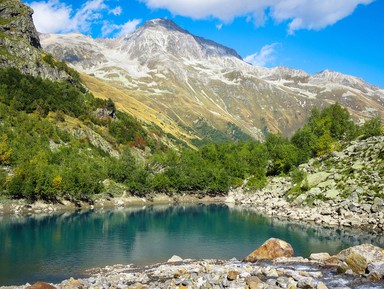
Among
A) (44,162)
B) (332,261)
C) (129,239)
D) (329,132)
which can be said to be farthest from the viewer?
(329,132)

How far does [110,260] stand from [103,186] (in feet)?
252

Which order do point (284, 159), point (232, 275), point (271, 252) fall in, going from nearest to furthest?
point (232, 275) < point (271, 252) < point (284, 159)

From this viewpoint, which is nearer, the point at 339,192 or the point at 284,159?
the point at 339,192

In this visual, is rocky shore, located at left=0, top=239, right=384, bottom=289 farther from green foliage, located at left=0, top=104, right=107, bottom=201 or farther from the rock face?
the rock face

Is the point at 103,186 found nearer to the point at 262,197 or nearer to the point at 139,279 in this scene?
the point at 262,197

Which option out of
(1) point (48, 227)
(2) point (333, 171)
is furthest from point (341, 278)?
(2) point (333, 171)

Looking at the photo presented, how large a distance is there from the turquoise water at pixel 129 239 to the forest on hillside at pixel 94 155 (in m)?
15.7

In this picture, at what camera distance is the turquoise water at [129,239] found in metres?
58.2

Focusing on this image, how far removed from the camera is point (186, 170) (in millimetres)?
156750

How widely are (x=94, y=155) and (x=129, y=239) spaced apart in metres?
84.2

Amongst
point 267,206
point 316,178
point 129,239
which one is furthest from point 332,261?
point 267,206

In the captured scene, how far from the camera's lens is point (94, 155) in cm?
15700

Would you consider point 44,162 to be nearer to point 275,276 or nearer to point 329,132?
point 329,132

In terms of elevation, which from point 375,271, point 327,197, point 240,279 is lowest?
point 240,279
